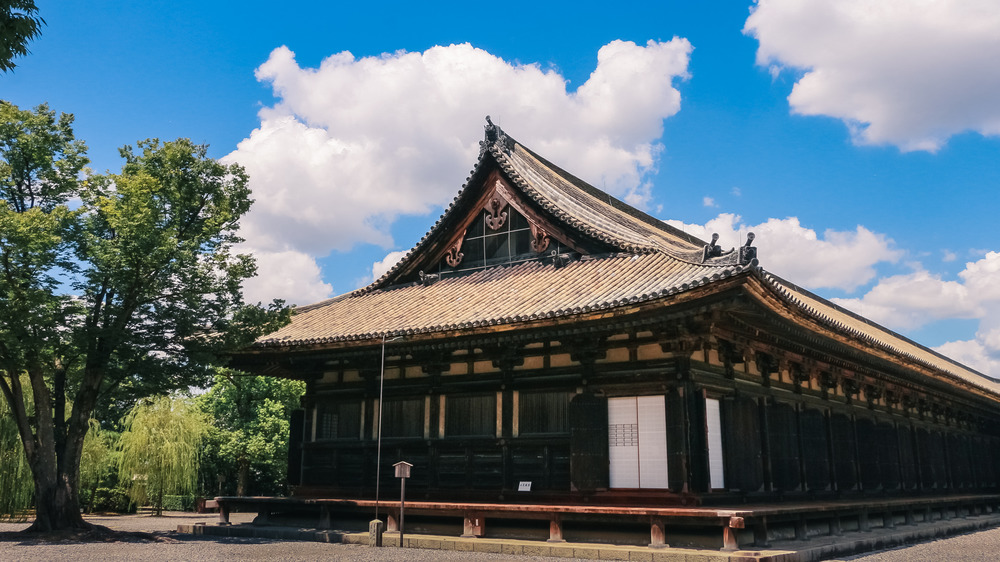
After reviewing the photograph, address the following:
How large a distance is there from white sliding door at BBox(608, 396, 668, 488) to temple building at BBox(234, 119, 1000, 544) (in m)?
0.03

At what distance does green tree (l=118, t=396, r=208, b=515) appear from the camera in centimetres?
3447

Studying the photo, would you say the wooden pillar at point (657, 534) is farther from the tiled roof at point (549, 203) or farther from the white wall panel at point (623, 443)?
the tiled roof at point (549, 203)

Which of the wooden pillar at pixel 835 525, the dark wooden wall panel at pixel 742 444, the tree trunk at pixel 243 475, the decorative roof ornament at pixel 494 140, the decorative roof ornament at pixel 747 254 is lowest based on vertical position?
the wooden pillar at pixel 835 525

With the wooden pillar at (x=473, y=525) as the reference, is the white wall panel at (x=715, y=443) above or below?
above

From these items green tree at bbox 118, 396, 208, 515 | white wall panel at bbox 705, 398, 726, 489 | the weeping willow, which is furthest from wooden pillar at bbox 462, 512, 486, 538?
green tree at bbox 118, 396, 208, 515

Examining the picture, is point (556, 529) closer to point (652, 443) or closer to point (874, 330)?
point (652, 443)

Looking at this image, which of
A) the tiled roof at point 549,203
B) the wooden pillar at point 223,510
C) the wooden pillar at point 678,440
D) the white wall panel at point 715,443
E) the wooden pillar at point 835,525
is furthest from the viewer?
the wooden pillar at point 223,510

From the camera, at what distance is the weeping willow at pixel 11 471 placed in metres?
26.7

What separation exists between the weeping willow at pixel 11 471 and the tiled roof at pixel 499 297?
12153 mm

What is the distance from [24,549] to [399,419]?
8233mm

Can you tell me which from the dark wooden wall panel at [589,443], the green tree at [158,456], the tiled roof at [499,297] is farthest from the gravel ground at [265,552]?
the green tree at [158,456]

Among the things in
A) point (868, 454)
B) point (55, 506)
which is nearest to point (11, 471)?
point (55, 506)

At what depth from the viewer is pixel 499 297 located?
18.6 m

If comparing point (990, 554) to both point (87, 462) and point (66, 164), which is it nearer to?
point (66, 164)
